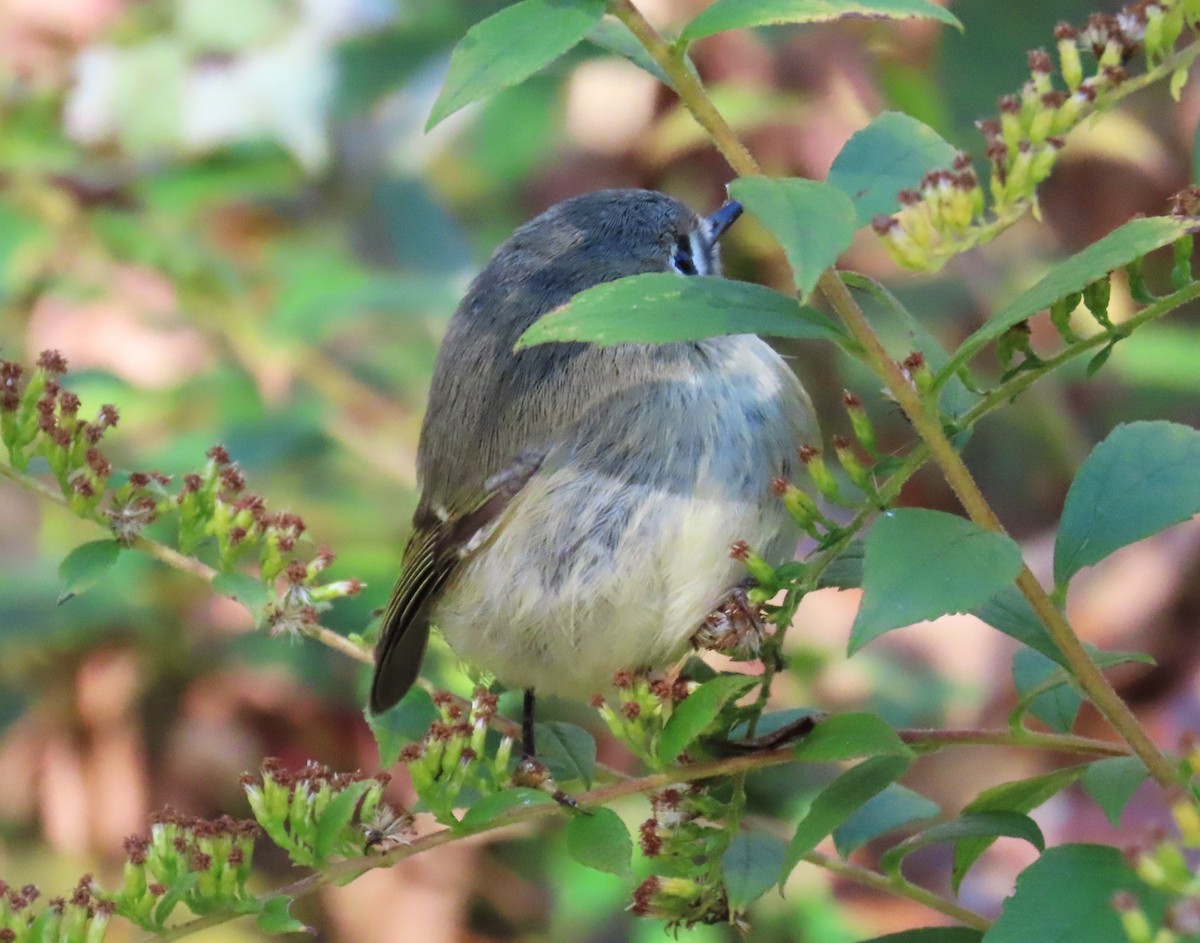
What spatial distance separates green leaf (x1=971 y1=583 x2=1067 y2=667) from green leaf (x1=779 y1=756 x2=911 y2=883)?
4.3 inches

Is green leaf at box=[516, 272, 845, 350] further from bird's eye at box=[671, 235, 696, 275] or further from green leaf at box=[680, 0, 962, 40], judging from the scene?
bird's eye at box=[671, 235, 696, 275]

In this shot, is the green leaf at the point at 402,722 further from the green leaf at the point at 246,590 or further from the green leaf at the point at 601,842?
A: the green leaf at the point at 601,842

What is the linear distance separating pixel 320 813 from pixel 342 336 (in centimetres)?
210

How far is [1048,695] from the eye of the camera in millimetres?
1107

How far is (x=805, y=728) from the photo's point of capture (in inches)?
41.5

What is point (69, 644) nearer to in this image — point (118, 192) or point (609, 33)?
point (118, 192)

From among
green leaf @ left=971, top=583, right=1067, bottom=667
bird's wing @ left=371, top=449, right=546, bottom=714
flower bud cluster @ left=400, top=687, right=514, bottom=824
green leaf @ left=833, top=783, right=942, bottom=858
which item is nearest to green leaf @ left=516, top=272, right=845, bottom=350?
green leaf @ left=971, top=583, right=1067, bottom=667

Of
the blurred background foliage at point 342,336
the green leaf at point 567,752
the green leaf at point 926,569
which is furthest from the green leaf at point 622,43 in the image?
the blurred background foliage at point 342,336

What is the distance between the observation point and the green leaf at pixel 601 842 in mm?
973

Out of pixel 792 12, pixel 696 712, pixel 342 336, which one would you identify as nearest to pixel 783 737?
pixel 696 712

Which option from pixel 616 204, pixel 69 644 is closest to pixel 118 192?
pixel 69 644

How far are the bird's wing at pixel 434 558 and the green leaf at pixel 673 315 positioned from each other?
0.73m

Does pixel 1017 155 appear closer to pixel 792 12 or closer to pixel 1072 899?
pixel 792 12

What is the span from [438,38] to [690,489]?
1599 mm
